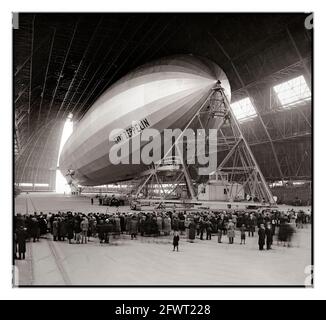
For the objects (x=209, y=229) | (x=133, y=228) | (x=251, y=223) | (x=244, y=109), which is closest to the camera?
(x=209, y=229)

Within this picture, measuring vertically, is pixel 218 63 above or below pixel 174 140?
above

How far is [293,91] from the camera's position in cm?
3297

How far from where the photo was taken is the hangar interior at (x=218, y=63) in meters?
17.6

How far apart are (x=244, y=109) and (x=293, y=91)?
351 inches

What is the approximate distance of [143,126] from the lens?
19219 mm

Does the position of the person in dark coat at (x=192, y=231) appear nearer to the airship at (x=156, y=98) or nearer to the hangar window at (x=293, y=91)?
the airship at (x=156, y=98)

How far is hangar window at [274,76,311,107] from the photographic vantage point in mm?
31862

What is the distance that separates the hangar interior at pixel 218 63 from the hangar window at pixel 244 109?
0.13 metres

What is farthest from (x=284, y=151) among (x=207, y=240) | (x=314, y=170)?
(x=314, y=170)

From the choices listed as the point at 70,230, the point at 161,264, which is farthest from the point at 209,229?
the point at 70,230

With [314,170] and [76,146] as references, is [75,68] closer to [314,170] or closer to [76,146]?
[76,146]

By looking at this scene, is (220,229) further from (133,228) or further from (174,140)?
(174,140)

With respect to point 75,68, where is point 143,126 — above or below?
below
